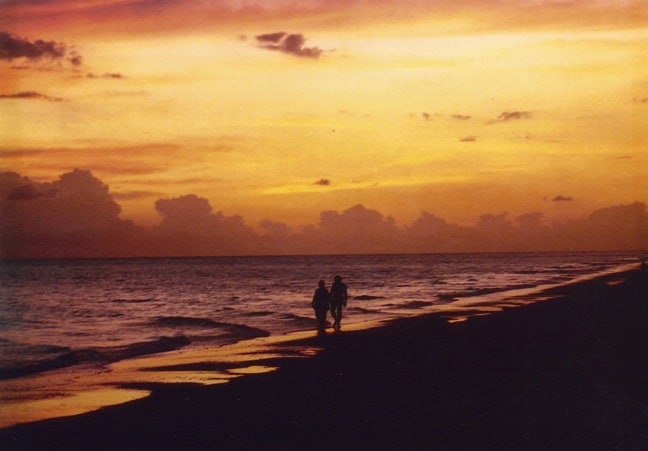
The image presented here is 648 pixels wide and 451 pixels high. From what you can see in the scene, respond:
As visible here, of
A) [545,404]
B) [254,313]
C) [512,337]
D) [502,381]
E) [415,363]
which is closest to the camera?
[545,404]

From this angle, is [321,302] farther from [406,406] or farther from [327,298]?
[406,406]

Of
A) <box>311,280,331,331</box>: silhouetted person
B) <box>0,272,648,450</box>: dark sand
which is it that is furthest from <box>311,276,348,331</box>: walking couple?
<box>0,272,648,450</box>: dark sand

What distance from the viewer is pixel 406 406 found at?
11.7 metres

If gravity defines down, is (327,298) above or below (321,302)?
above

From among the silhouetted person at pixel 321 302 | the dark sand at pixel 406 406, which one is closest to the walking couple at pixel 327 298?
the silhouetted person at pixel 321 302

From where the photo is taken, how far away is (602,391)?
12234 mm

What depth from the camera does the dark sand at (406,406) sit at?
393 inches

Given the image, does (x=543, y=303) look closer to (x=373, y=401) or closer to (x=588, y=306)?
(x=588, y=306)

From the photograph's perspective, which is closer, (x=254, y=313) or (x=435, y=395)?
(x=435, y=395)

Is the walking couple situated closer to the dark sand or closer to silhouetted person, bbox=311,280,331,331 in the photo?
silhouetted person, bbox=311,280,331,331

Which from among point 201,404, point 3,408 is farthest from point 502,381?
point 3,408

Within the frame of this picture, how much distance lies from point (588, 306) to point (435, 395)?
1909cm

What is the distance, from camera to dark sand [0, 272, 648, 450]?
32.7ft

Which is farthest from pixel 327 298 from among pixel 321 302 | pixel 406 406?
pixel 406 406
